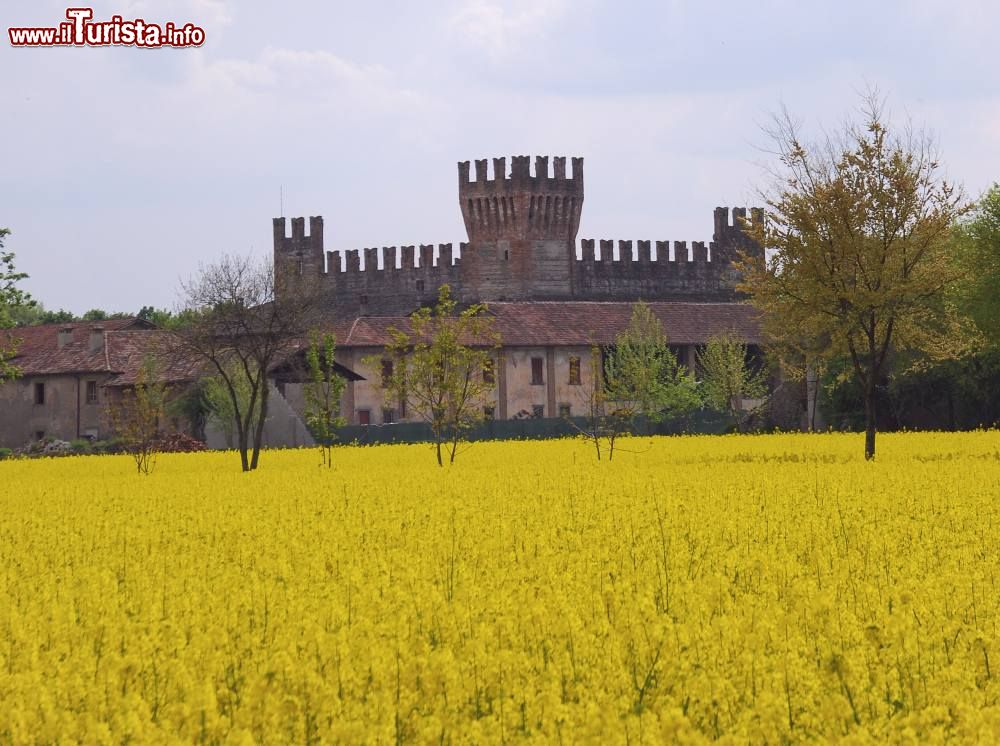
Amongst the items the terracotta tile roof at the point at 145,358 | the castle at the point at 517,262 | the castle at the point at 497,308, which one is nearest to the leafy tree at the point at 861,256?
the castle at the point at 497,308

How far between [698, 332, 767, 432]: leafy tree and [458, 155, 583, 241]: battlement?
72.2ft

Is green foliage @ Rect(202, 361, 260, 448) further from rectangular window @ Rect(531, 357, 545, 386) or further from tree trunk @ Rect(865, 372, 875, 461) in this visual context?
tree trunk @ Rect(865, 372, 875, 461)

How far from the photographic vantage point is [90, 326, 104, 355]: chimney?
73938 millimetres

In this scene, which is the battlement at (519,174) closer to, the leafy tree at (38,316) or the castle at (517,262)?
the castle at (517,262)

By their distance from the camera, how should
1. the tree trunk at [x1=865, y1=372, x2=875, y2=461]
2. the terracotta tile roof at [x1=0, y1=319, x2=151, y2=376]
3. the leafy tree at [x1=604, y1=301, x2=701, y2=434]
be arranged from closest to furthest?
the tree trunk at [x1=865, y1=372, x2=875, y2=461], the leafy tree at [x1=604, y1=301, x2=701, y2=434], the terracotta tile roof at [x1=0, y1=319, x2=151, y2=376]

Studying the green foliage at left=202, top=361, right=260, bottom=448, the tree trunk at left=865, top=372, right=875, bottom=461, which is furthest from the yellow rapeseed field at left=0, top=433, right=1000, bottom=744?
the green foliage at left=202, top=361, right=260, bottom=448

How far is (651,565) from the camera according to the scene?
12664mm

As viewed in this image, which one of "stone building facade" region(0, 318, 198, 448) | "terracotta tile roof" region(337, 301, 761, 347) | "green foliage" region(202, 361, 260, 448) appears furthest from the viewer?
"stone building facade" region(0, 318, 198, 448)

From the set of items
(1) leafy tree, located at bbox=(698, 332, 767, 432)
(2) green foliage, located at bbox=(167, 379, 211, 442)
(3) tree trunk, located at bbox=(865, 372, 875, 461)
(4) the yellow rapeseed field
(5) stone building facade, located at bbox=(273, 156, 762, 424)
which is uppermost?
(5) stone building facade, located at bbox=(273, 156, 762, 424)

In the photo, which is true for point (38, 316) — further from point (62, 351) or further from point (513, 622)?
point (513, 622)

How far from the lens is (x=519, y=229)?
92.5 metres

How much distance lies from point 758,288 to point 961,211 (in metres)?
4.47

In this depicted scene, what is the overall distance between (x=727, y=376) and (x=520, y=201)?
2654cm

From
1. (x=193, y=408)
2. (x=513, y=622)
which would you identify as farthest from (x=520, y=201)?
(x=513, y=622)
